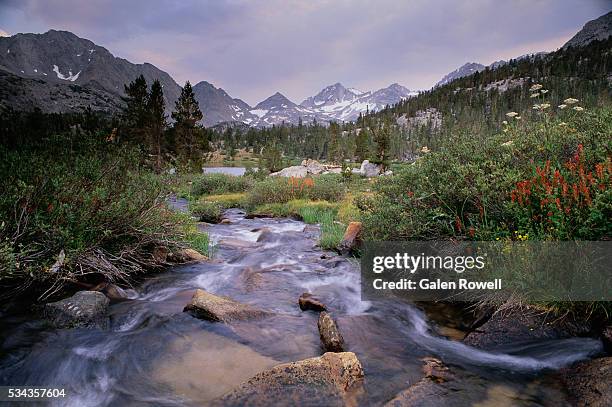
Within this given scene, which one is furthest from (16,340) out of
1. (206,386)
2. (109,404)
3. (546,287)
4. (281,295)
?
(546,287)

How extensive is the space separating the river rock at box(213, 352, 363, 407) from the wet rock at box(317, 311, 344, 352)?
0.71 metres

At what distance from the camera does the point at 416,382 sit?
4.07 metres

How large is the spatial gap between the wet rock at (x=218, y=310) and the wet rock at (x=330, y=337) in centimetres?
134

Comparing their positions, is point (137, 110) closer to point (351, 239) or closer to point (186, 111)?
point (186, 111)

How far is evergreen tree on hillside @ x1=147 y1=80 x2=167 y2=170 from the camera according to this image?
42875 millimetres

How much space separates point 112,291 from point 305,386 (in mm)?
4453

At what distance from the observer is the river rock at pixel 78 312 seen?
5320 mm

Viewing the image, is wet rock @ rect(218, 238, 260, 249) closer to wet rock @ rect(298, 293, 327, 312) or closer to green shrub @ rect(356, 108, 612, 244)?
green shrub @ rect(356, 108, 612, 244)

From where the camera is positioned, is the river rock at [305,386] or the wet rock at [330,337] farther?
the wet rock at [330,337]

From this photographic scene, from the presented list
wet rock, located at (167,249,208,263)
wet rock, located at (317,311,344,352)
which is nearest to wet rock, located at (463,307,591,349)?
wet rock, located at (317,311,344,352)

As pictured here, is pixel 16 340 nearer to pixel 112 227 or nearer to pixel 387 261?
pixel 112 227

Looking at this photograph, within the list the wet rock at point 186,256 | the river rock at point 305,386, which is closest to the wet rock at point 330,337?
the river rock at point 305,386

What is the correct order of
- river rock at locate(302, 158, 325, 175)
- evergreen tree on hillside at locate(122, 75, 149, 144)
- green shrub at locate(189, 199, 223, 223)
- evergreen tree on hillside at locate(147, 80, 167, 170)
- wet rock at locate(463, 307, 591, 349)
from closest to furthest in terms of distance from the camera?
wet rock at locate(463, 307, 591, 349) → green shrub at locate(189, 199, 223, 223) → evergreen tree on hillside at locate(147, 80, 167, 170) → evergreen tree on hillside at locate(122, 75, 149, 144) → river rock at locate(302, 158, 325, 175)

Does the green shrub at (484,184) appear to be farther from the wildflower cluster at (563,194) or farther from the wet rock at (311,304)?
the wet rock at (311,304)
